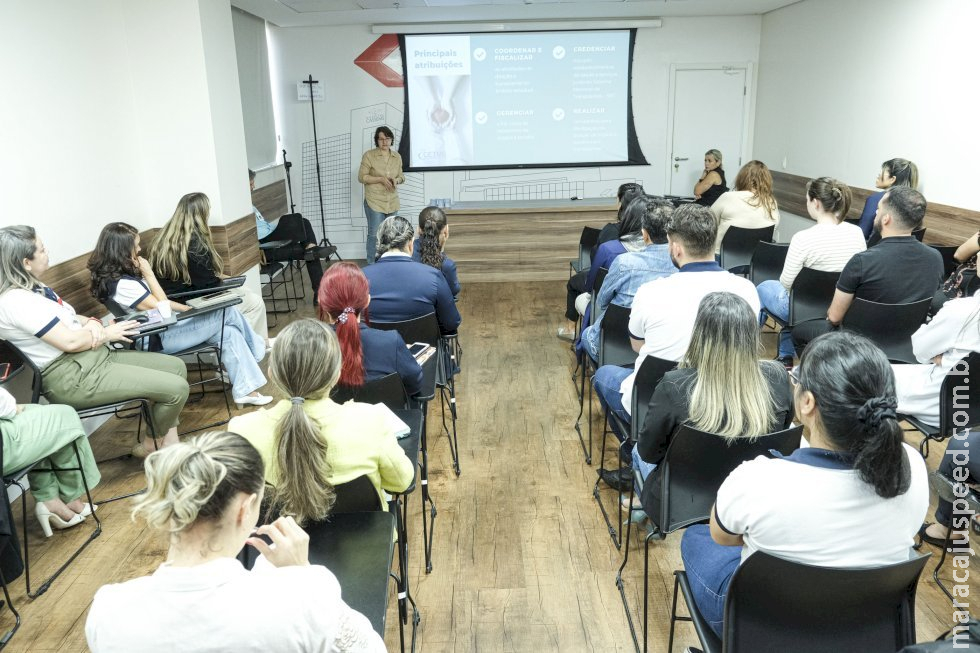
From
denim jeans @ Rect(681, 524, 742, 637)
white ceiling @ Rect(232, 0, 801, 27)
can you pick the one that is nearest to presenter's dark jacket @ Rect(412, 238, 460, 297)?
denim jeans @ Rect(681, 524, 742, 637)

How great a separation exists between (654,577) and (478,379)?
2134 mm

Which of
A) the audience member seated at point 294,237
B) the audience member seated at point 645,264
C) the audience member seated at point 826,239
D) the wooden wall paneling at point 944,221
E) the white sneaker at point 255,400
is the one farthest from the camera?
the audience member seated at point 294,237

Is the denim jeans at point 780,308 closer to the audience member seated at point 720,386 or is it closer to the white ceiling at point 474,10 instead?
the audience member seated at point 720,386

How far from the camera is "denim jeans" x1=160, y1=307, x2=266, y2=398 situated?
3.80m

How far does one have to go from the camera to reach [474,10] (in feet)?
24.0

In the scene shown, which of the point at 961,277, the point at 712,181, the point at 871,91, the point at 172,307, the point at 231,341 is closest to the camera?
the point at 961,277

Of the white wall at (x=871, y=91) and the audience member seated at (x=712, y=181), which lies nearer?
the white wall at (x=871, y=91)

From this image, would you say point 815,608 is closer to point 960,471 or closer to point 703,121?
point 960,471

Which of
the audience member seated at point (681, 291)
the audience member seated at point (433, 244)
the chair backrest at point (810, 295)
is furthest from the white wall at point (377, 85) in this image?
the audience member seated at point (681, 291)

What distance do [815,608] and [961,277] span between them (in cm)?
284

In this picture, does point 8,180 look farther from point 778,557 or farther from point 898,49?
point 898,49

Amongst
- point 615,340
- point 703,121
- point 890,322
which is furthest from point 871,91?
point 615,340

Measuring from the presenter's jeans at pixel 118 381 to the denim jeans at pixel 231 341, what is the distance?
0.96ft

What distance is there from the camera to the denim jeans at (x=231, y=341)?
12.5ft
